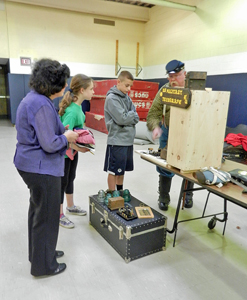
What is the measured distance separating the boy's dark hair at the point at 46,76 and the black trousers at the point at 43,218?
1.61 feet

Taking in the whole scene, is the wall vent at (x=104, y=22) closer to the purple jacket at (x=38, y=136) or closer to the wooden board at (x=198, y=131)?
the wooden board at (x=198, y=131)

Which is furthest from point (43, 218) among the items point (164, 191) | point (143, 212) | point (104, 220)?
point (164, 191)

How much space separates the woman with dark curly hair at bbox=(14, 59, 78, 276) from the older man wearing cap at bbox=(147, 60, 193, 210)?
3.35ft

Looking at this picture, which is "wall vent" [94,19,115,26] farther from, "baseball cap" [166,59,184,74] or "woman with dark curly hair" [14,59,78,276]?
"woman with dark curly hair" [14,59,78,276]

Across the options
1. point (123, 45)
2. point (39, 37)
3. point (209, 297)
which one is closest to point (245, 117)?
point (209, 297)

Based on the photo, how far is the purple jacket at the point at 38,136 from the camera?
4.39ft

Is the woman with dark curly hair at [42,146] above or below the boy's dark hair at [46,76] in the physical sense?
below

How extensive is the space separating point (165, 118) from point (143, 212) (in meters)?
1.03

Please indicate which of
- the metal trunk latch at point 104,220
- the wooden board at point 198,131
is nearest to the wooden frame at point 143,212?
the metal trunk latch at point 104,220

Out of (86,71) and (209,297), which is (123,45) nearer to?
(86,71)

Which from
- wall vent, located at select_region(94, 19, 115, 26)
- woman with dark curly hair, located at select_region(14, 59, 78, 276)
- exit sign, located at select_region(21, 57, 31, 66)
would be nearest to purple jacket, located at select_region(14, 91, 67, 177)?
woman with dark curly hair, located at select_region(14, 59, 78, 276)

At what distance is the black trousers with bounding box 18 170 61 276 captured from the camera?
1.44 metres

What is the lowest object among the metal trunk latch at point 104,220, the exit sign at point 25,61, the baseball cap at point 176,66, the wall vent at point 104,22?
the metal trunk latch at point 104,220

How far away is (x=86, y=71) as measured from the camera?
356 inches
